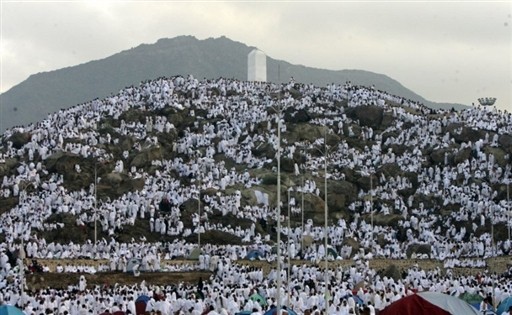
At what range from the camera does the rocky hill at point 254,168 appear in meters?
55.1

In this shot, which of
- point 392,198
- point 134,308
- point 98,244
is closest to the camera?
Answer: point 134,308

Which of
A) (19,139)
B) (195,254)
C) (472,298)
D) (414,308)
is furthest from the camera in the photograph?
(19,139)

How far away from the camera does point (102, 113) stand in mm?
73750

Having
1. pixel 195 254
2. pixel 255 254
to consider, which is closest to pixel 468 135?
pixel 255 254

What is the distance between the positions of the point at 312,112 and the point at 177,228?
2258cm

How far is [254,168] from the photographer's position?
218ft

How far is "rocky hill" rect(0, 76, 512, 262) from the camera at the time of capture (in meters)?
55.1

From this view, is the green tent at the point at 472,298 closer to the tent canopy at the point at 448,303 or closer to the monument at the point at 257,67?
the tent canopy at the point at 448,303

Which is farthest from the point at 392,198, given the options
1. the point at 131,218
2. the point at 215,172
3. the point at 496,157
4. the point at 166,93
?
the point at 166,93

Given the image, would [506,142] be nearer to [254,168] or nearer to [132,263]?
[254,168]

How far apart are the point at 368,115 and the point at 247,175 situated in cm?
1429

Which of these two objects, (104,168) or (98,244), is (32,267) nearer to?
(98,244)

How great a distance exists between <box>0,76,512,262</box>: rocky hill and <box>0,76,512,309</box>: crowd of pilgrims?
130 mm

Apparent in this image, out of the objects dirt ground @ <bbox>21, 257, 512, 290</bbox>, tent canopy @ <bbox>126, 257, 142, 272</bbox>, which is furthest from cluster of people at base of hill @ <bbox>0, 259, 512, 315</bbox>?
tent canopy @ <bbox>126, 257, 142, 272</bbox>
